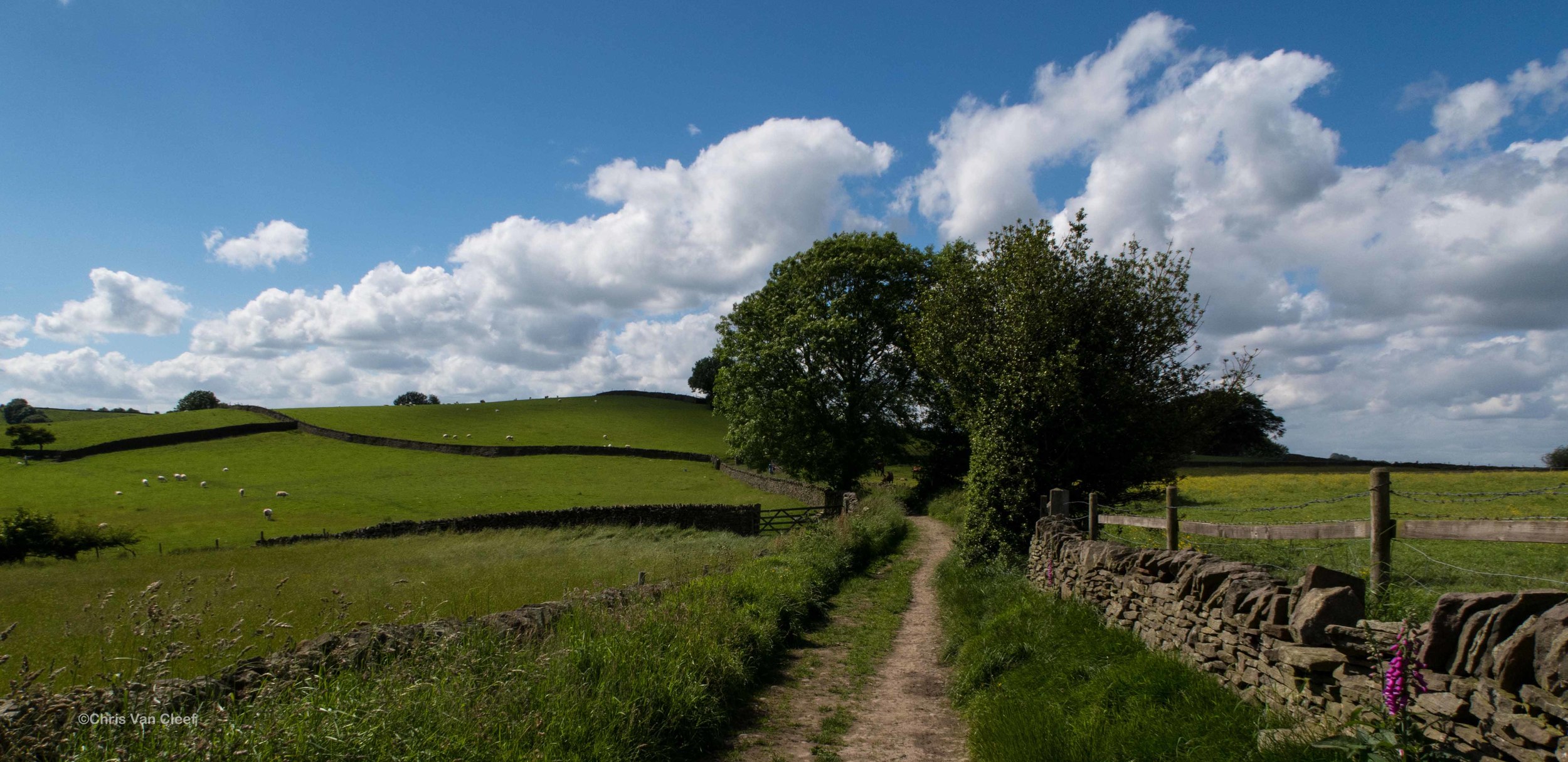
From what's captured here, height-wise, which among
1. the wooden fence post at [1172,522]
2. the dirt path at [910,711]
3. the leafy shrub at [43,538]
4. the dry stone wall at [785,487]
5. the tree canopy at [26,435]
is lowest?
the leafy shrub at [43,538]

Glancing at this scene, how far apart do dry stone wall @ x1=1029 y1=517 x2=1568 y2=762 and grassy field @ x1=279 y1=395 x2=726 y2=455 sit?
54440mm

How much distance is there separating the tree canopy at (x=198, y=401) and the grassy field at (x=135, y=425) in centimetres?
4176

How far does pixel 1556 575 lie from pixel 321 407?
84.2m

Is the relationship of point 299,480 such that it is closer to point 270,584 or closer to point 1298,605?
point 270,584

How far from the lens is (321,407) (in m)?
73.4

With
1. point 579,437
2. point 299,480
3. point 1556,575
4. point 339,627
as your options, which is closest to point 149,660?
point 339,627

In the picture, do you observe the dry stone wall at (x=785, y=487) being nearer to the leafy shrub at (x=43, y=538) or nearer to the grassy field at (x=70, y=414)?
the leafy shrub at (x=43, y=538)

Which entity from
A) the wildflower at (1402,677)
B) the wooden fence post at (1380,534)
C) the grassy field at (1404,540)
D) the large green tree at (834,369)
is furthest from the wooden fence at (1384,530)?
the large green tree at (834,369)

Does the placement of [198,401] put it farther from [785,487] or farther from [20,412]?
[785,487]

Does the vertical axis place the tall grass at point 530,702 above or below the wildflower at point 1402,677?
below

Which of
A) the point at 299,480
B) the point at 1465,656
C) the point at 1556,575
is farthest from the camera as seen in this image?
the point at 299,480

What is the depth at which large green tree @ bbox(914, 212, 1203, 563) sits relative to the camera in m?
15.2

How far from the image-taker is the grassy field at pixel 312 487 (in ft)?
105

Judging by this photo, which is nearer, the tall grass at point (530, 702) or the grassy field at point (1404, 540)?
the tall grass at point (530, 702)
